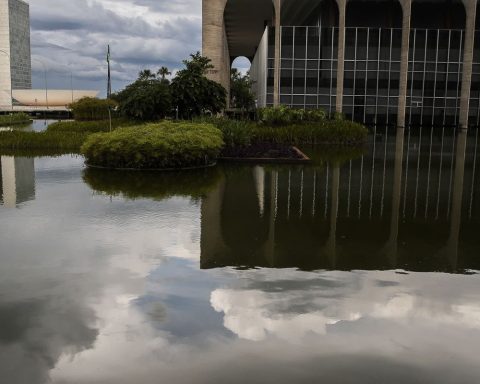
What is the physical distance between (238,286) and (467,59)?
46037 millimetres

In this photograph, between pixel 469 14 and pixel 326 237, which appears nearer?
pixel 326 237

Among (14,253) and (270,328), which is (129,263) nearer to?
(14,253)

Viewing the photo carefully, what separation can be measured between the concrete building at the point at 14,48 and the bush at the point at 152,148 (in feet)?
407

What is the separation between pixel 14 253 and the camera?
8.71 metres

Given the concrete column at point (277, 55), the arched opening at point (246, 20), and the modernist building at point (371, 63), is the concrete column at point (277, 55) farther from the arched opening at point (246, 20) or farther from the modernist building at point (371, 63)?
the arched opening at point (246, 20)

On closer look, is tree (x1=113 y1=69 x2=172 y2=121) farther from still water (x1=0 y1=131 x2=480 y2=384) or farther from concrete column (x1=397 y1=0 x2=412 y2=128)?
concrete column (x1=397 y1=0 x2=412 y2=128)

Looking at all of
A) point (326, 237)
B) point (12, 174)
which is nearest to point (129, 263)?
point (326, 237)

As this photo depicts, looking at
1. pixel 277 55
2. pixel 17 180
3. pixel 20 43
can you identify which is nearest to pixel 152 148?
pixel 17 180

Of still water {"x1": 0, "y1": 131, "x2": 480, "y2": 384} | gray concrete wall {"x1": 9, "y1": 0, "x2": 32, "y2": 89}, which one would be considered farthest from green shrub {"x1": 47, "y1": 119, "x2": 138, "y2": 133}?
gray concrete wall {"x1": 9, "y1": 0, "x2": 32, "y2": 89}

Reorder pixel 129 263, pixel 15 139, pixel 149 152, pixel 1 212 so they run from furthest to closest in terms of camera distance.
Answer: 1. pixel 15 139
2. pixel 149 152
3. pixel 1 212
4. pixel 129 263

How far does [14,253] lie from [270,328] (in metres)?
4.69

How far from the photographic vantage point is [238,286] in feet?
23.8

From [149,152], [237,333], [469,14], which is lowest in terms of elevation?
[237,333]

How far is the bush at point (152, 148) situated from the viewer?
1847 cm
